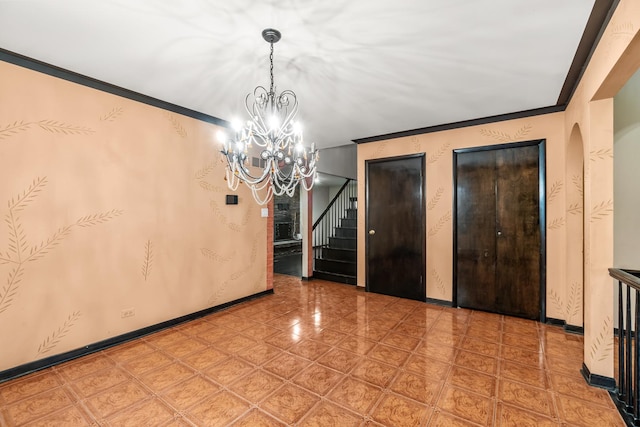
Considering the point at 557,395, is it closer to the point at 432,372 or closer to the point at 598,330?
the point at 598,330

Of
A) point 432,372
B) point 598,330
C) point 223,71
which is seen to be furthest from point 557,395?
point 223,71

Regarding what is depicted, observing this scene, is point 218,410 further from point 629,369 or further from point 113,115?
point 113,115

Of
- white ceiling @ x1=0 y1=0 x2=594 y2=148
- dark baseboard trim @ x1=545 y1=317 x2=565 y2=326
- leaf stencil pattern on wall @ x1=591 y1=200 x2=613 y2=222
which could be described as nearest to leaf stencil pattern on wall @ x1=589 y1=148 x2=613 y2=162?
leaf stencil pattern on wall @ x1=591 y1=200 x2=613 y2=222

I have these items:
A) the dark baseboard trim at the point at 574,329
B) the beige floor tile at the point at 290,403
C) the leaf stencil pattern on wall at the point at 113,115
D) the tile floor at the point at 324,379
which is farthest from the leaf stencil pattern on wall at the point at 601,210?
the leaf stencil pattern on wall at the point at 113,115

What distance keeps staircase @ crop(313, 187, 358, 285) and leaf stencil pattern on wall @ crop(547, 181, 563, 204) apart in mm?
3166

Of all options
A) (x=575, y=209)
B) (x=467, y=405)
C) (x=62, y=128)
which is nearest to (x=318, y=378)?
(x=467, y=405)

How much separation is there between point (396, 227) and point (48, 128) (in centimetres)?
442

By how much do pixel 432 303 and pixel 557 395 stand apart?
7.17ft

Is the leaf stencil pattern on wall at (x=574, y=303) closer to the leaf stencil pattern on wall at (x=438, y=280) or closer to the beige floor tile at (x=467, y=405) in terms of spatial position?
the leaf stencil pattern on wall at (x=438, y=280)

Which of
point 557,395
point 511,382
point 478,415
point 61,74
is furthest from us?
point 61,74

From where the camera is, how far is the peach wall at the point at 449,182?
11.7ft

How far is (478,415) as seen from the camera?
196cm

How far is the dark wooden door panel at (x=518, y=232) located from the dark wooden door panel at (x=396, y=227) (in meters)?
1.05

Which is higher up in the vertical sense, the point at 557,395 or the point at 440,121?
the point at 440,121
